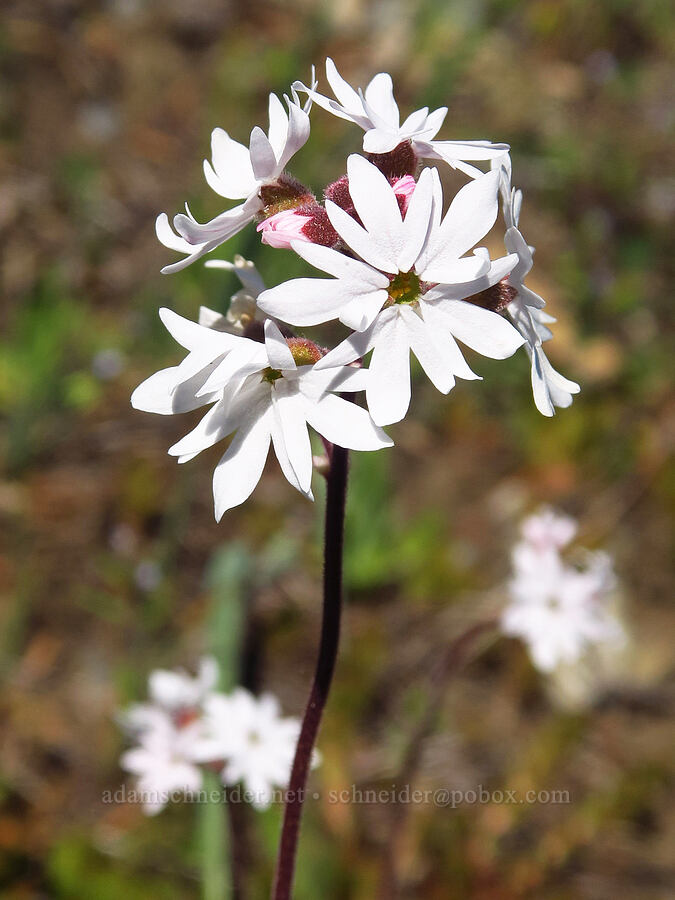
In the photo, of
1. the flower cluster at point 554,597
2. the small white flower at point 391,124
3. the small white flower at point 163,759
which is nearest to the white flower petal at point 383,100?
the small white flower at point 391,124

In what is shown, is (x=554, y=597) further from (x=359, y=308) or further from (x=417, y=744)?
(x=359, y=308)

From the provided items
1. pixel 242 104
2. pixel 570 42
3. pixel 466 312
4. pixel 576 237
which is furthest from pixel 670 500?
pixel 570 42

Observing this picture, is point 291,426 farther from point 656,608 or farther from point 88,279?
point 88,279

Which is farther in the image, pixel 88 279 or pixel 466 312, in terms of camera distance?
pixel 88 279

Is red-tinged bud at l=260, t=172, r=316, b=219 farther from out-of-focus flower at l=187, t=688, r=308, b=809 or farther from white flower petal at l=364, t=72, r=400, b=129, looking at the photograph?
out-of-focus flower at l=187, t=688, r=308, b=809

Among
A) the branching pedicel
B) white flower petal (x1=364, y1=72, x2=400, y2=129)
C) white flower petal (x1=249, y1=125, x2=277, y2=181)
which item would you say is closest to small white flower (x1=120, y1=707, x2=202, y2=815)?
the branching pedicel

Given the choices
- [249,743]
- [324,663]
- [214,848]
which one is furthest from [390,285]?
[214,848]
